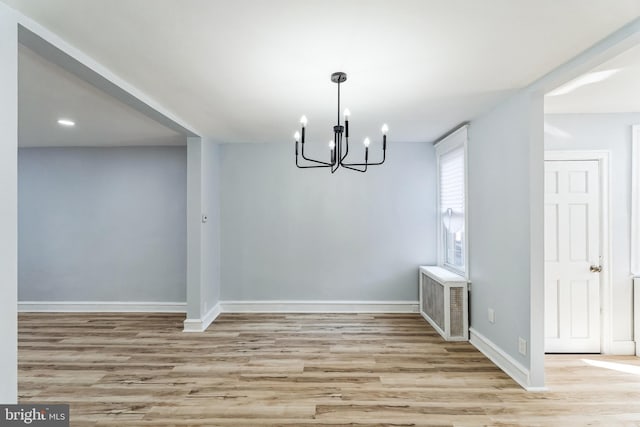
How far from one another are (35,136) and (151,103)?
280 centimetres

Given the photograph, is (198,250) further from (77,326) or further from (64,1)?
(64,1)

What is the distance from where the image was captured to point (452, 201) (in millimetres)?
4414

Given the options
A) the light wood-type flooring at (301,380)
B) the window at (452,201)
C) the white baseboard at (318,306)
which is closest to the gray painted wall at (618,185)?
the light wood-type flooring at (301,380)

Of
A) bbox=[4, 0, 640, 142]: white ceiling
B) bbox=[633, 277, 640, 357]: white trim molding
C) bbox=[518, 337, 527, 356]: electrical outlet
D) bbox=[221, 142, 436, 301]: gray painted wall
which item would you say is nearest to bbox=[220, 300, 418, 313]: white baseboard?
bbox=[221, 142, 436, 301]: gray painted wall

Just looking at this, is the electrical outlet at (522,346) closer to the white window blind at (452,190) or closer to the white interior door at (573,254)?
the white interior door at (573,254)

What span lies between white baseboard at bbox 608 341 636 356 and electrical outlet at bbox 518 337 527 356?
56.9 inches

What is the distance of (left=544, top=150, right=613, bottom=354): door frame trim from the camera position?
3.43m

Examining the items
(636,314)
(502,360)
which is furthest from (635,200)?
(502,360)

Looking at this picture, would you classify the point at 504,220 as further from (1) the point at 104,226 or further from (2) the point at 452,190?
(1) the point at 104,226

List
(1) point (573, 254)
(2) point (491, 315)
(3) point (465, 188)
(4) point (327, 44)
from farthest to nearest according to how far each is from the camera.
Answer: (3) point (465, 188)
(1) point (573, 254)
(2) point (491, 315)
(4) point (327, 44)

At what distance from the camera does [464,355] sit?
11.3 ft

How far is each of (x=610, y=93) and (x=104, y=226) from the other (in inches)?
255
